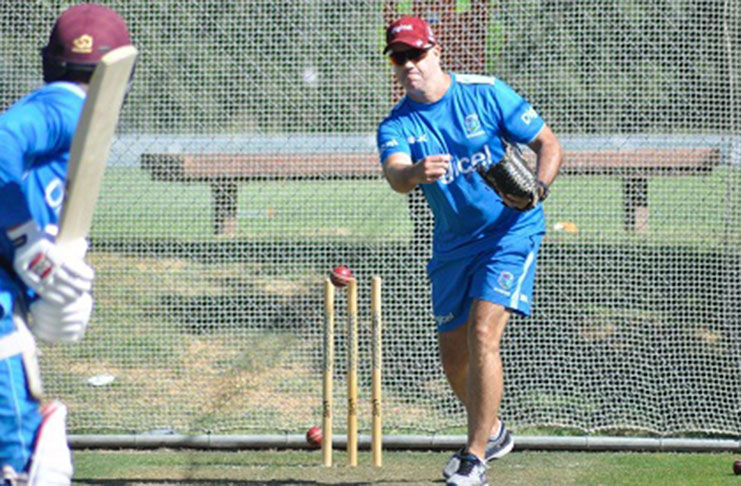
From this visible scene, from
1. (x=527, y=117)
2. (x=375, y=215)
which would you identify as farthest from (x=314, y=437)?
(x=527, y=117)

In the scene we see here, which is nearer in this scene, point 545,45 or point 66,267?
point 66,267

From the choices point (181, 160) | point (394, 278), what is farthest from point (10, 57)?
point (394, 278)

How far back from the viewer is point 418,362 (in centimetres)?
657

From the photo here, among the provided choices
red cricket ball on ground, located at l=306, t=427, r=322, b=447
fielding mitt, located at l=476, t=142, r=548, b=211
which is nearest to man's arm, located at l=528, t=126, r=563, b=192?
fielding mitt, located at l=476, t=142, r=548, b=211

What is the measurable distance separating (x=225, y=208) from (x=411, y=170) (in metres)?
2.57

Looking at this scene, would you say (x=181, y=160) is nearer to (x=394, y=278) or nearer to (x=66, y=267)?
(x=394, y=278)

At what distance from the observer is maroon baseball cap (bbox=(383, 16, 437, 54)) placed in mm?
4887

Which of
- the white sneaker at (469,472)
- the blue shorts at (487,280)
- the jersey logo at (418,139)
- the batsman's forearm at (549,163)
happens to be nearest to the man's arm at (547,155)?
the batsman's forearm at (549,163)

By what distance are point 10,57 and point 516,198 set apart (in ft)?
10.8

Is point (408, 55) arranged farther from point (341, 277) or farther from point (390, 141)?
point (341, 277)

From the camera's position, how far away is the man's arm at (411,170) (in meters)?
4.38

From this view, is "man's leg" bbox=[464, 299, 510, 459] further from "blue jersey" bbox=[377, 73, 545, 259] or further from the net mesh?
the net mesh

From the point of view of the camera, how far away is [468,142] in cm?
497

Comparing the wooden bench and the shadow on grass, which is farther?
the wooden bench
